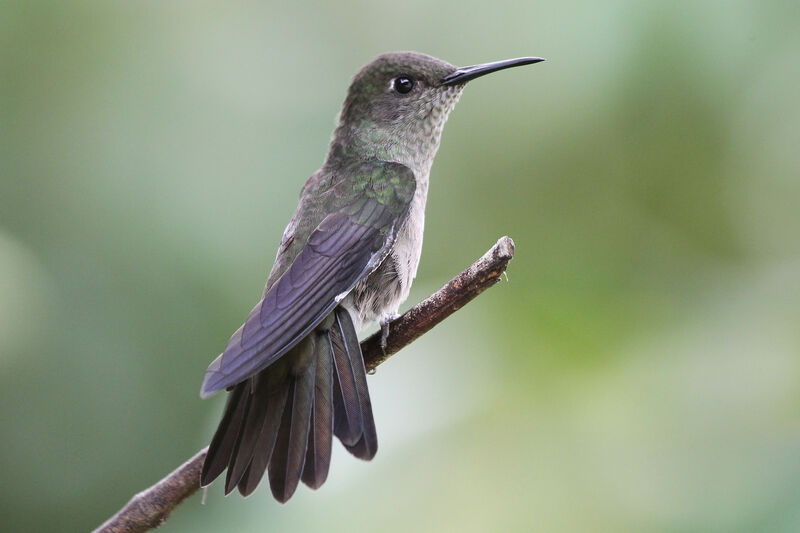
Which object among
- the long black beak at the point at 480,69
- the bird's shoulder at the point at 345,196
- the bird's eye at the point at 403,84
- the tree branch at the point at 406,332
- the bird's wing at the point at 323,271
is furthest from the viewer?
the bird's eye at the point at 403,84

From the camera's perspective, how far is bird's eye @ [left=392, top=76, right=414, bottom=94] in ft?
10.6

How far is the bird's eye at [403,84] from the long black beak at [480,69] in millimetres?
131

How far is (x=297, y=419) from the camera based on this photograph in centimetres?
239

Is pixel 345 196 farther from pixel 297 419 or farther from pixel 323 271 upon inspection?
pixel 297 419

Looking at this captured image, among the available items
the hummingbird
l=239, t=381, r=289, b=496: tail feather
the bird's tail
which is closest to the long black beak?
the hummingbird

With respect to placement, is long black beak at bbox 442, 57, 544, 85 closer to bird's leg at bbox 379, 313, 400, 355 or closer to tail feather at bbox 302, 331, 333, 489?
bird's leg at bbox 379, 313, 400, 355

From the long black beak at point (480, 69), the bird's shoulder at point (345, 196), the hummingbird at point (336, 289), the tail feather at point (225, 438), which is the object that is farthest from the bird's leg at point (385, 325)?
the long black beak at point (480, 69)

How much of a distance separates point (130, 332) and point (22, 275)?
42cm

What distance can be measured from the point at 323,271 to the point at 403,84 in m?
0.99

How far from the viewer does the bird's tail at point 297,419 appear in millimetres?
2283

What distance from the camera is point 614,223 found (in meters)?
2.87

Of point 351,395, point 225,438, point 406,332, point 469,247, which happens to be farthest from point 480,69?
point 225,438

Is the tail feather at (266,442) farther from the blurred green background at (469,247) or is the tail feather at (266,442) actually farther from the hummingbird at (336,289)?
the blurred green background at (469,247)

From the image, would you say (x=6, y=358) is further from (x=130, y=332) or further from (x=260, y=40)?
(x=260, y=40)
